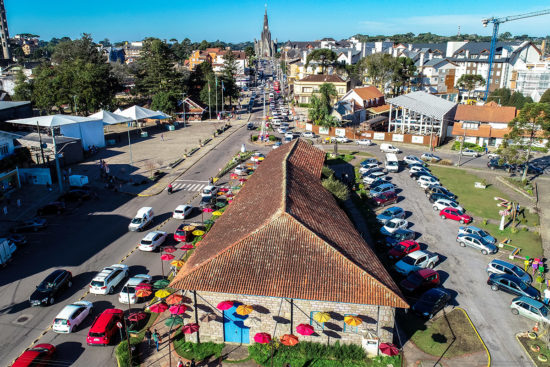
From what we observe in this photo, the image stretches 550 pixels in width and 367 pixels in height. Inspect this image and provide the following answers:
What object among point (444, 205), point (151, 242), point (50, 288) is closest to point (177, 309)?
point (50, 288)

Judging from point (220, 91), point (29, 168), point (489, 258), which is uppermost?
point (220, 91)

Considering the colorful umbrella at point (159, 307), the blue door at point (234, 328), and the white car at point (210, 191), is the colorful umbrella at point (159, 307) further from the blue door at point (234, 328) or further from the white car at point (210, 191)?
the white car at point (210, 191)

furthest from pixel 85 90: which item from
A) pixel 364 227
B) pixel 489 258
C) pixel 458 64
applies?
pixel 458 64

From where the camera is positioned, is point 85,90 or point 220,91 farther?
point 220,91

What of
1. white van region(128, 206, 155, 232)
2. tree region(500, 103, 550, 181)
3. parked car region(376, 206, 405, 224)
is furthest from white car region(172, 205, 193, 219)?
tree region(500, 103, 550, 181)

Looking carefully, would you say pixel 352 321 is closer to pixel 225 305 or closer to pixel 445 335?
pixel 225 305

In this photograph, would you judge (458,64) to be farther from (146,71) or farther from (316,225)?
(316,225)

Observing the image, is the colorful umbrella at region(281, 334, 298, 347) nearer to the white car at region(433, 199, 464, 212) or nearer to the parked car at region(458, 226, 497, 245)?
the parked car at region(458, 226, 497, 245)
